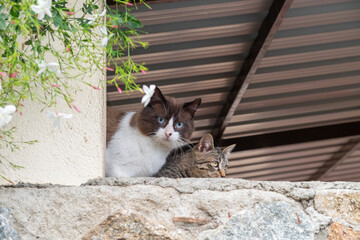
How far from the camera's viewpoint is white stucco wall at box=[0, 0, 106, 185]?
2232mm

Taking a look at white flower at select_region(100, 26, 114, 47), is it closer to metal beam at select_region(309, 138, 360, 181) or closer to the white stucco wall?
the white stucco wall

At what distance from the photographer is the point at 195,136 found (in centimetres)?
615

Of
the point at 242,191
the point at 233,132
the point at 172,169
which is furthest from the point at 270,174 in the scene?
the point at 242,191

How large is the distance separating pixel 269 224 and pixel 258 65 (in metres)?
2.80

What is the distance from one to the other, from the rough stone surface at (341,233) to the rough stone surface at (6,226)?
1.19 metres

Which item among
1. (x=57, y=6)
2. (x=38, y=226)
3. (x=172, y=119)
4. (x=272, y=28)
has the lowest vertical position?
(x=38, y=226)

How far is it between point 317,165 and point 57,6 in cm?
635

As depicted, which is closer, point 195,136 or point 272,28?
point 272,28

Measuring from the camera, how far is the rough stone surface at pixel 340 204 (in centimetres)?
202

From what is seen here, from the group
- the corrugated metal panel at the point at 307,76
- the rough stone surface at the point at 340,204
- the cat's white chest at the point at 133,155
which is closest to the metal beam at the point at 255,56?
the corrugated metal panel at the point at 307,76

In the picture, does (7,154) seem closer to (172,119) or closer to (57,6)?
(57,6)

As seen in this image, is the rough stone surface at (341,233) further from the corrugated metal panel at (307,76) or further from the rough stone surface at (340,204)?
the corrugated metal panel at (307,76)

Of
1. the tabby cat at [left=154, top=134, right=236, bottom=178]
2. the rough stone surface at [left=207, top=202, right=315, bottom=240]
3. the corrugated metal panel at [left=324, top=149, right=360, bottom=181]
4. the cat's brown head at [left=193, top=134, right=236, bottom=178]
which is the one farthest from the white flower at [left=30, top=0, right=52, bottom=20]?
the corrugated metal panel at [left=324, top=149, right=360, bottom=181]

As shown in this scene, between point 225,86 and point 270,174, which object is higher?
point 225,86
